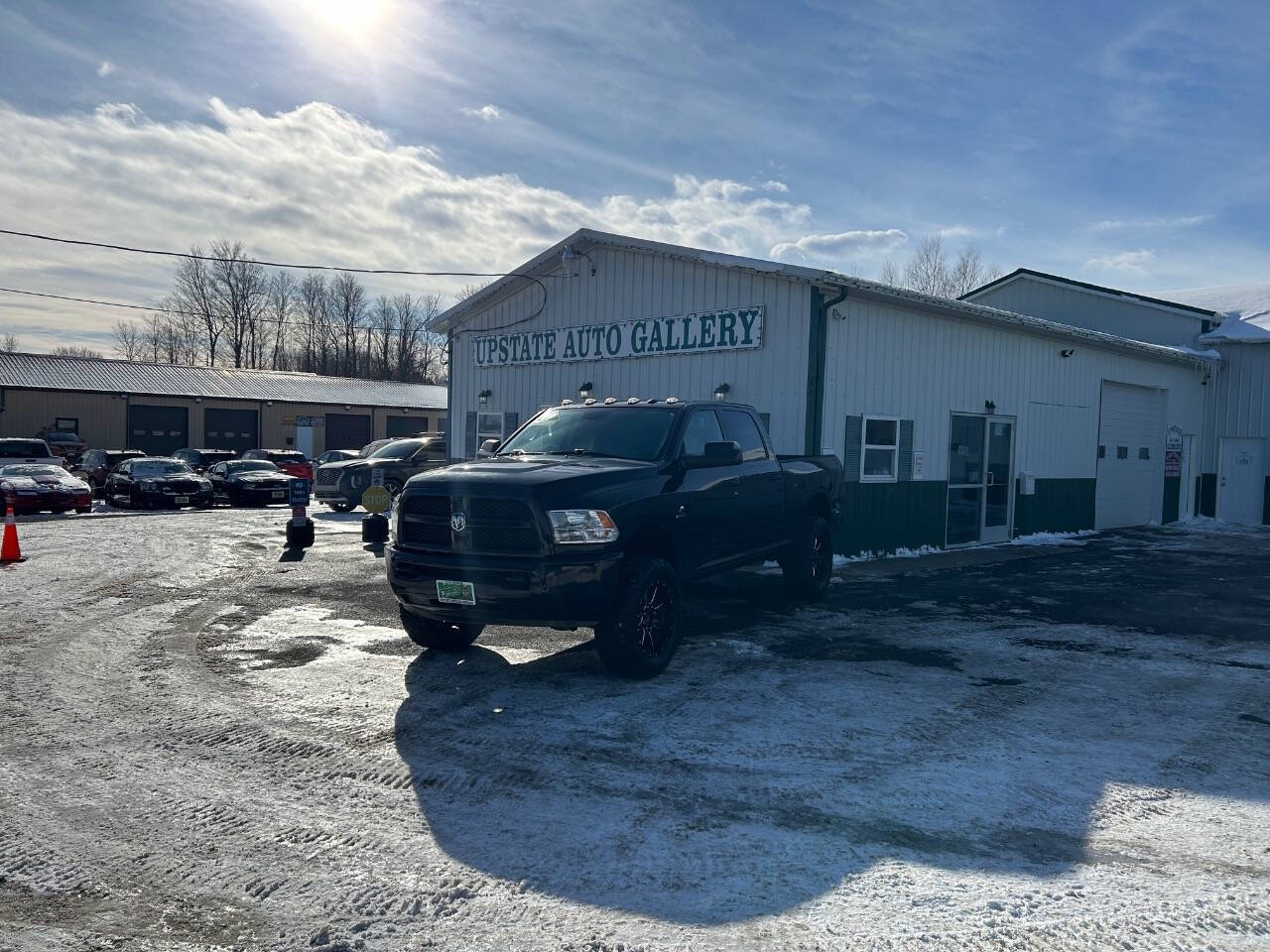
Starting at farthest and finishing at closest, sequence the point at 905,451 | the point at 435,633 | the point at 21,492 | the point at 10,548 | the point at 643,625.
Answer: the point at 21,492
the point at 905,451
the point at 10,548
the point at 435,633
the point at 643,625

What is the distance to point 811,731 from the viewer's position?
5875mm

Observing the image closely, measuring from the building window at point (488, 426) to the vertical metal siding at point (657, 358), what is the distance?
0.65ft

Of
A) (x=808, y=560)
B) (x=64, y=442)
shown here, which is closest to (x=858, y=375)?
(x=808, y=560)

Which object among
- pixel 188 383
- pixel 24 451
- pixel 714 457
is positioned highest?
pixel 188 383

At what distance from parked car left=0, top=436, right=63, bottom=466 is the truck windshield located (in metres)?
24.1

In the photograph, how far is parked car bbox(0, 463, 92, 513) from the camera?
2139 centimetres

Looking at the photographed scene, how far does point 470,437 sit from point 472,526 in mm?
13292

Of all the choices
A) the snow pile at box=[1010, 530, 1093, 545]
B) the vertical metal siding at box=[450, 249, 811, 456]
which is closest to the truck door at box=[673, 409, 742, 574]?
the vertical metal siding at box=[450, 249, 811, 456]

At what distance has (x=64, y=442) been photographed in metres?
36.2

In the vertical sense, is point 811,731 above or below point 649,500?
below

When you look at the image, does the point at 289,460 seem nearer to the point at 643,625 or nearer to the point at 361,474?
the point at 361,474

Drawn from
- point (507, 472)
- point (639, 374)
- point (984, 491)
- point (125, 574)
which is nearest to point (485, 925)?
point (507, 472)

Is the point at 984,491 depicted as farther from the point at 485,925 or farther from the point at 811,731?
the point at 485,925

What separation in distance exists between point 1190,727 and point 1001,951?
3.56m
